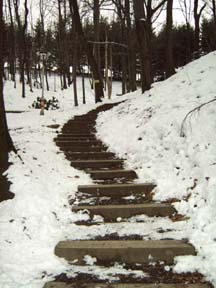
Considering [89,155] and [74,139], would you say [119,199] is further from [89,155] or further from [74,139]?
[74,139]

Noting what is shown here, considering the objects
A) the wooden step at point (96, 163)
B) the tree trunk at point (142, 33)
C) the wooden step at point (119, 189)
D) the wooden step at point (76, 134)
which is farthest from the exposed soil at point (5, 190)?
the tree trunk at point (142, 33)

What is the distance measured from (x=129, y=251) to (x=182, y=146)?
10.5 ft

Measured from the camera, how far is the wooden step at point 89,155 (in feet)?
29.2

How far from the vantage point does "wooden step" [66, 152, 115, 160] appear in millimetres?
8898

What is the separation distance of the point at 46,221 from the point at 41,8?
3598 cm

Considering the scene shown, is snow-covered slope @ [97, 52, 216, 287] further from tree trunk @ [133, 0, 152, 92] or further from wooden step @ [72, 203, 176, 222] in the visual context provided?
tree trunk @ [133, 0, 152, 92]

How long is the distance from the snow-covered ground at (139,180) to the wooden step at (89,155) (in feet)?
0.75

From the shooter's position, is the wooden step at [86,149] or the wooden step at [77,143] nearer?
the wooden step at [86,149]

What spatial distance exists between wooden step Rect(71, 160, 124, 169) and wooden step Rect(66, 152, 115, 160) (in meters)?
0.52

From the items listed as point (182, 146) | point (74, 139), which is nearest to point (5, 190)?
point (182, 146)

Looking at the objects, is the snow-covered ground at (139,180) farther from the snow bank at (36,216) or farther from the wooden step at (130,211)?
the wooden step at (130,211)

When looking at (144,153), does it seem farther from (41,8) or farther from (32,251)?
(41,8)

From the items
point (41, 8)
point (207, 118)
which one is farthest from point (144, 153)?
point (41, 8)

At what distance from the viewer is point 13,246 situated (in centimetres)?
461
